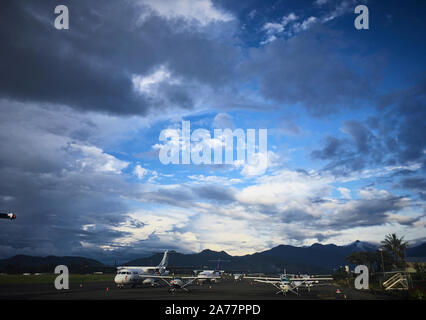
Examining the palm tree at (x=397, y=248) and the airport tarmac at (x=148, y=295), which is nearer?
the airport tarmac at (x=148, y=295)

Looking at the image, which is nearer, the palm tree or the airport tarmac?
the airport tarmac

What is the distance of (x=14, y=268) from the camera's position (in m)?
170

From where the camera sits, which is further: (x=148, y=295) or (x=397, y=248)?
(x=397, y=248)

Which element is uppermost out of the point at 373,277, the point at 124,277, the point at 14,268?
the point at 124,277
